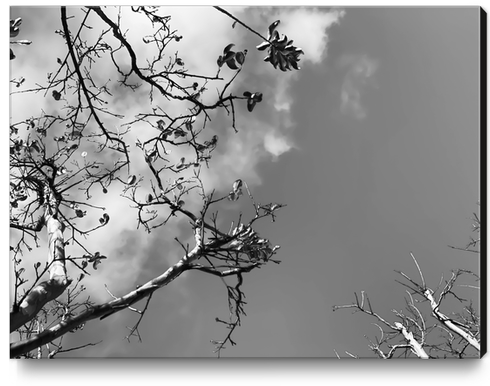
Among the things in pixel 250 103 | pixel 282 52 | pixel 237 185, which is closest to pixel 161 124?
pixel 237 185

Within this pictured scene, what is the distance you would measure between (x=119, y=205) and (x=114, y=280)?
345 mm

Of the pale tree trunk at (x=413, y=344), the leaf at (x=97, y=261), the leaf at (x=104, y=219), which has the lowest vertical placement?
the pale tree trunk at (x=413, y=344)

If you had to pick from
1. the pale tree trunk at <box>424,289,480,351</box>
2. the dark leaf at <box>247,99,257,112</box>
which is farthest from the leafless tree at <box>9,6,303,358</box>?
the pale tree trunk at <box>424,289,480,351</box>

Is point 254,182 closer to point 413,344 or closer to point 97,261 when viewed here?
point 97,261

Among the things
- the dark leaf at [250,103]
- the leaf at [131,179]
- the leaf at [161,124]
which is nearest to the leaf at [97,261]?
the leaf at [131,179]

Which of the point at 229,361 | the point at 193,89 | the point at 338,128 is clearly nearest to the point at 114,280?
the point at 229,361

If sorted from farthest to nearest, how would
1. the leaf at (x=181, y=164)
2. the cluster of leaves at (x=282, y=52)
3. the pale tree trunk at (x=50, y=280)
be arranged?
the leaf at (x=181, y=164) < the pale tree trunk at (x=50, y=280) < the cluster of leaves at (x=282, y=52)

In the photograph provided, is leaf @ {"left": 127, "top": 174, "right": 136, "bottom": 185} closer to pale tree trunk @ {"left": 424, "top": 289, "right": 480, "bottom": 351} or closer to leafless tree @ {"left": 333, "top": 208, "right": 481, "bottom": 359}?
leafless tree @ {"left": 333, "top": 208, "right": 481, "bottom": 359}

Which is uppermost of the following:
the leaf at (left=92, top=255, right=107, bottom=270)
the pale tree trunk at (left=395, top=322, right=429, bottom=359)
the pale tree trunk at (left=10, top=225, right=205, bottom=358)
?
the leaf at (left=92, top=255, right=107, bottom=270)

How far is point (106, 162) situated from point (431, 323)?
5.55 ft

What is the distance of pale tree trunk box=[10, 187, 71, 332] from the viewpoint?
1746mm

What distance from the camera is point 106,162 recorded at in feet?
7.01

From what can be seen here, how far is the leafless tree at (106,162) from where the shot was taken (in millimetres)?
2086

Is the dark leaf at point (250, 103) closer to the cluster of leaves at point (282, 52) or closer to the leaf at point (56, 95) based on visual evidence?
the cluster of leaves at point (282, 52)
